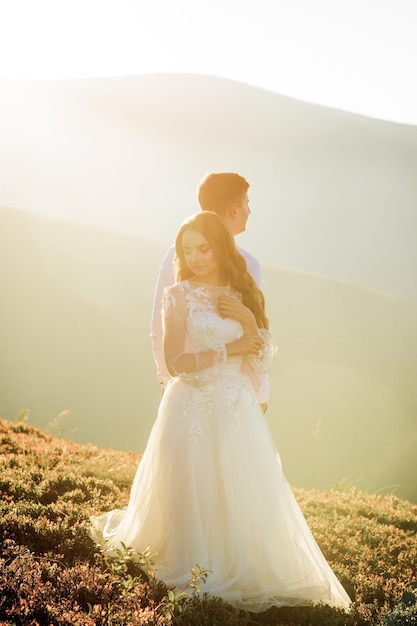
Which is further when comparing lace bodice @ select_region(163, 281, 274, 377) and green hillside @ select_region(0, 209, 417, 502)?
green hillside @ select_region(0, 209, 417, 502)

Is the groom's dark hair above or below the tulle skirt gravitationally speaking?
above

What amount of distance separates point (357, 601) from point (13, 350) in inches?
1256

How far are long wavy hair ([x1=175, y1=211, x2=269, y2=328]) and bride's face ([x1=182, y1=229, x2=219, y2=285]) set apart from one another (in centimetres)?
3

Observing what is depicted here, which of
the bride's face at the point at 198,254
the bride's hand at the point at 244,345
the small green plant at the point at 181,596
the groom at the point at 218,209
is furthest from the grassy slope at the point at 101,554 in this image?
the bride's face at the point at 198,254

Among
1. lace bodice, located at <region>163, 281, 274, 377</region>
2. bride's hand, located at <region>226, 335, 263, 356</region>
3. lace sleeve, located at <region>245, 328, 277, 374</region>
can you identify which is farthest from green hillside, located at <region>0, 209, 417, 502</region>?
lace bodice, located at <region>163, 281, 274, 377</region>

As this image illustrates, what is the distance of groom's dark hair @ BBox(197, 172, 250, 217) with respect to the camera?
243 inches

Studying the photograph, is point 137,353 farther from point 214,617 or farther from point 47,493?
point 214,617

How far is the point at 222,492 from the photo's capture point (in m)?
5.29

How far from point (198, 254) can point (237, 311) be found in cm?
58

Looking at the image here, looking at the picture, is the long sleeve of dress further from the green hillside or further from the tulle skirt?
the green hillside

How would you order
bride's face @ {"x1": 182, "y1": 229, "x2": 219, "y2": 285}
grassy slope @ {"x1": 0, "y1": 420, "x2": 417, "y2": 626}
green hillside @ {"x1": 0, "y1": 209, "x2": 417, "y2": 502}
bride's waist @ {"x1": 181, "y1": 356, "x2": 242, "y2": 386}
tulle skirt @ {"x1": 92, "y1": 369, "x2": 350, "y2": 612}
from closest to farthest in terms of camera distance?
grassy slope @ {"x1": 0, "y1": 420, "x2": 417, "y2": 626} < tulle skirt @ {"x1": 92, "y1": 369, "x2": 350, "y2": 612} < bride's face @ {"x1": 182, "y1": 229, "x2": 219, "y2": 285} < bride's waist @ {"x1": 181, "y1": 356, "x2": 242, "y2": 386} < green hillside @ {"x1": 0, "y1": 209, "x2": 417, "y2": 502}

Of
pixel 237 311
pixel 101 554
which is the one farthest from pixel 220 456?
pixel 101 554

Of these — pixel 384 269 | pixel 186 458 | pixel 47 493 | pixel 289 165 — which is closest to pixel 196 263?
pixel 186 458

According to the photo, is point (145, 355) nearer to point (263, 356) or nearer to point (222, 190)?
point (222, 190)
